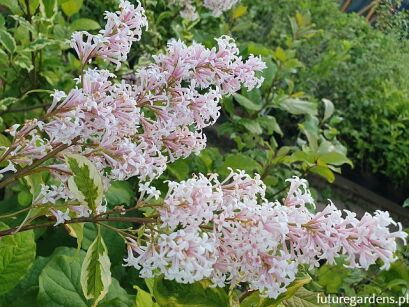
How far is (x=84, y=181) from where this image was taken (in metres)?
0.73

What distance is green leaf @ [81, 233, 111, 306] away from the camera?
2.64 feet

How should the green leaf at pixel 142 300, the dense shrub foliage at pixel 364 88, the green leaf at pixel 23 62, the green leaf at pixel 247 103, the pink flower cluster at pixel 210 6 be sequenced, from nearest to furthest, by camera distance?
the green leaf at pixel 142 300 < the green leaf at pixel 23 62 < the green leaf at pixel 247 103 < the pink flower cluster at pixel 210 6 < the dense shrub foliage at pixel 364 88

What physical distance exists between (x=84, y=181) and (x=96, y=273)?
0.15 metres

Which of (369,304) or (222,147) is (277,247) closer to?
(369,304)

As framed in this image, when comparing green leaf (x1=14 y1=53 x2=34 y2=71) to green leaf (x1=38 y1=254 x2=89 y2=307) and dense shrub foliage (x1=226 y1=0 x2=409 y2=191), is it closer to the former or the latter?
green leaf (x1=38 y1=254 x2=89 y2=307)

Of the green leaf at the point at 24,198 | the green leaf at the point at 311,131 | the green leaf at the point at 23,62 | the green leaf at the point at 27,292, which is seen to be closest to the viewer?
the green leaf at the point at 27,292

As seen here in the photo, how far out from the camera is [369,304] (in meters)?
1.67

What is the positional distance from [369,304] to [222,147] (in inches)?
57.8

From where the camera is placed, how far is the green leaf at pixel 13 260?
3.42 feet

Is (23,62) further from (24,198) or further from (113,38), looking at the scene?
(113,38)

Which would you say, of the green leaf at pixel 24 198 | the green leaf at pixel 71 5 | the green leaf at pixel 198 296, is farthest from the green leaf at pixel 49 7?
the green leaf at pixel 198 296

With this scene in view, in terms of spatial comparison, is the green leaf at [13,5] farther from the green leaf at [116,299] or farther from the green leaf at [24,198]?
the green leaf at [116,299]

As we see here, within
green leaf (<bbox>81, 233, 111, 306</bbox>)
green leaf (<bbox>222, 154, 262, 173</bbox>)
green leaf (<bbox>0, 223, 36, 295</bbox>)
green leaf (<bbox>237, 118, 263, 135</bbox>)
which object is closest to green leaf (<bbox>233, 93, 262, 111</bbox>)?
green leaf (<bbox>237, 118, 263, 135</bbox>)

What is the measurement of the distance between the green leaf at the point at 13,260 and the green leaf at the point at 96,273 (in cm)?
27
